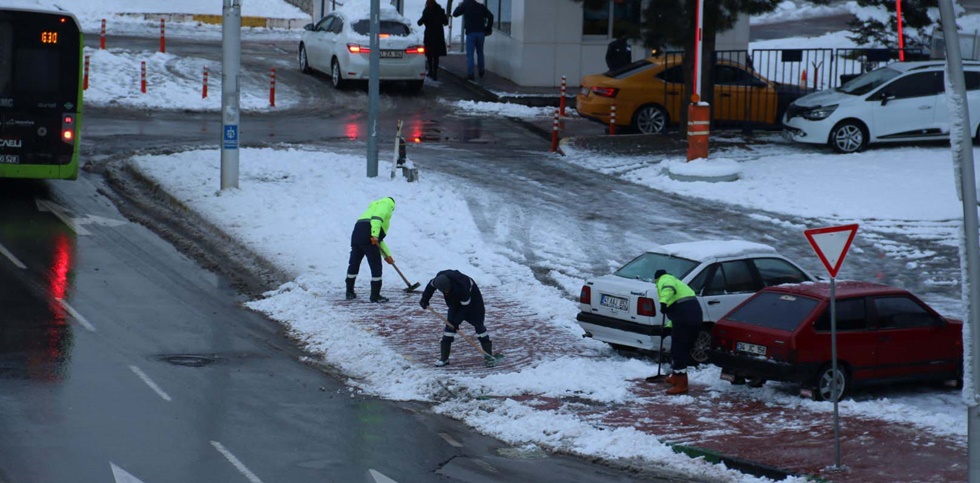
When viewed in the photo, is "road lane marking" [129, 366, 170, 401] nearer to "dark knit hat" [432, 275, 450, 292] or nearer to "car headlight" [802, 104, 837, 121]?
"dark knit hat" [432, 275, 450, 292]

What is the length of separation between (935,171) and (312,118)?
14.4 m

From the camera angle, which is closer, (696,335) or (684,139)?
(696,335)

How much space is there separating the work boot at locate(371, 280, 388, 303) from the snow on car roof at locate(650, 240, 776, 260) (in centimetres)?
371

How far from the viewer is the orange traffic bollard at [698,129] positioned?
24656 mm

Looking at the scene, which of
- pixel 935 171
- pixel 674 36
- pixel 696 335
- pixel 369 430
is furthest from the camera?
pixel 674 36

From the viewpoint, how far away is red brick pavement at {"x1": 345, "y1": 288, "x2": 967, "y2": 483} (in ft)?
37.9

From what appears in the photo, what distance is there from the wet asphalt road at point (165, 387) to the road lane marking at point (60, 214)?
0.03 m

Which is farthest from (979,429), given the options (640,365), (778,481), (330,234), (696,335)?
(330,234)

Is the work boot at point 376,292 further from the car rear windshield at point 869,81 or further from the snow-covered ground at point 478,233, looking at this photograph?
the car rear windshield at point 869,81

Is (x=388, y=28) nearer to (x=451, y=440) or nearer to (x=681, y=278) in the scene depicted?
(x=681, y=278)

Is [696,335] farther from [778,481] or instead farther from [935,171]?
[935,171]

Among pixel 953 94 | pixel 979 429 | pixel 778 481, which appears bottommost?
pixel 778 481

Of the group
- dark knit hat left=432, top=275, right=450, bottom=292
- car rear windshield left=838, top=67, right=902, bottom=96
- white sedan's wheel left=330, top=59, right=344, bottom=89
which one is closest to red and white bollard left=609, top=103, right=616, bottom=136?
car rear windshield left=838, top=67, right=902, bottom=96

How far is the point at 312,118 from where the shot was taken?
1248 inches
